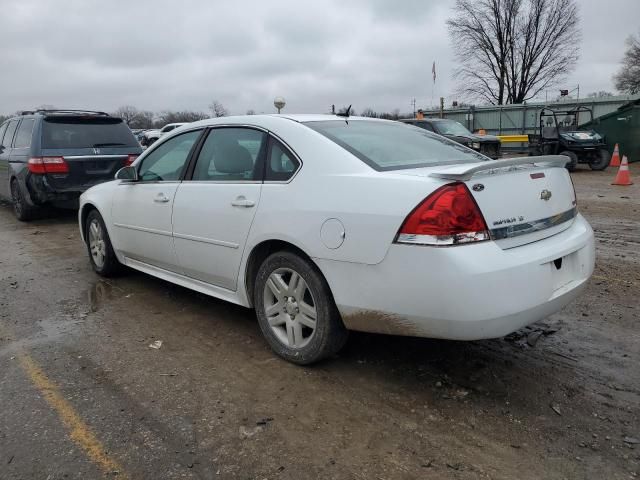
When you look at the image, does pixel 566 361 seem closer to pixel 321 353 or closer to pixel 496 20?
pixel 321 353

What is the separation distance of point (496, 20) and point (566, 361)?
43.8 m

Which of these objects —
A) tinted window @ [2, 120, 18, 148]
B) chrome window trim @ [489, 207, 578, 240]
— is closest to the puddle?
chrome window trim @ [489, 207, 578, 240]

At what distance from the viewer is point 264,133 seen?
142 inches

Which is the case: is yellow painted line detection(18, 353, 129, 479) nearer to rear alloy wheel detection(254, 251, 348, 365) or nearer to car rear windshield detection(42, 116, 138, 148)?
rear alloy wheel detection(254, 251, 348, 365)

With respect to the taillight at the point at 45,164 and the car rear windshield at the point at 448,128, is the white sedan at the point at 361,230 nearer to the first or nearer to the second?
the taillight at the point at 45,164

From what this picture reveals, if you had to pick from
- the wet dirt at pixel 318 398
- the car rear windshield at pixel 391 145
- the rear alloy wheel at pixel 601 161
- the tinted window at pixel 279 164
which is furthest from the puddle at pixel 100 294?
the rear alloy wheel at pixel 601 161

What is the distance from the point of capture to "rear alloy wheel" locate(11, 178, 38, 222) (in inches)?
349

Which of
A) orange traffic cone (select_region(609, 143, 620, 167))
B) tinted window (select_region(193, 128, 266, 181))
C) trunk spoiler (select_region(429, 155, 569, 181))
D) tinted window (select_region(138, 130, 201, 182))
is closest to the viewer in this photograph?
trunk spoiler (select_region(429, 155, 569, 181))

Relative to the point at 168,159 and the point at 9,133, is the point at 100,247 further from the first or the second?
the point at 9,133

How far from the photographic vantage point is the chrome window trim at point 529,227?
107 inches

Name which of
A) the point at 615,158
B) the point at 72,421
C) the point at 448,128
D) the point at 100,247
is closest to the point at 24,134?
the point at 100,247

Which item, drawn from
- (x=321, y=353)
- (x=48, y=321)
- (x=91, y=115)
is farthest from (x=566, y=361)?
(x=91, y=115)

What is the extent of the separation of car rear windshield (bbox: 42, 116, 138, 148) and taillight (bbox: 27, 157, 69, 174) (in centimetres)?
22

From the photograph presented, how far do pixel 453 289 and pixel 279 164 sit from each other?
1.44 metres
